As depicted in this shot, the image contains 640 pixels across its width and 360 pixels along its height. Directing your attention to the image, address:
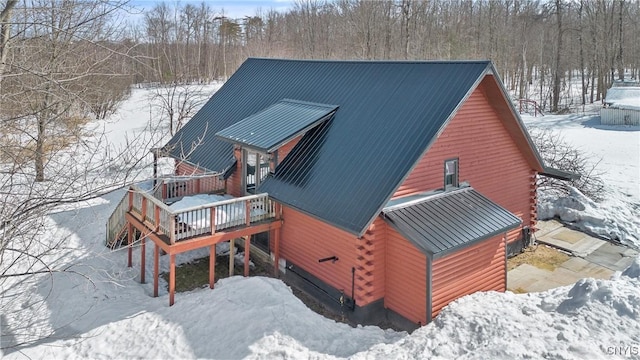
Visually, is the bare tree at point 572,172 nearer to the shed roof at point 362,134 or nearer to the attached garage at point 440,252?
the shed roof at point 362,134

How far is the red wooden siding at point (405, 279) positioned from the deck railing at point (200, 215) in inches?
150

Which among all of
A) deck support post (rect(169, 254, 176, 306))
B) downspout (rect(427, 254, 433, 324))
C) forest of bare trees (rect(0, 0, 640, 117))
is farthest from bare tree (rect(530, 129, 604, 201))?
forest of bare trees (rect(0, 0, 640, 117))

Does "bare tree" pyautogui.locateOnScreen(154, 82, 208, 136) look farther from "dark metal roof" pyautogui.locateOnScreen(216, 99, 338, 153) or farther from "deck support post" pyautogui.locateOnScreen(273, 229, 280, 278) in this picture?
"deck support post" pyautogui.locateOnScreen(273, 229, 280, 278)

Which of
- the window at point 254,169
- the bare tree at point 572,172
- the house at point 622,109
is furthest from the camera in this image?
the house at point 622,109

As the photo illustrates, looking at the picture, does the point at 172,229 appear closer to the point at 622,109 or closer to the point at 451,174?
the point at 451,174

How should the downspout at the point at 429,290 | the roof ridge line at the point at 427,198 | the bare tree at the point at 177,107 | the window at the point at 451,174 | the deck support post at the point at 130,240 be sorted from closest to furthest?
the downspout at the point at 429,290
the roof ridge line at the point at 427,198
the window at the point at 451,174
the deck support post at the point at 130,240
the bare tree at the point at 177,107

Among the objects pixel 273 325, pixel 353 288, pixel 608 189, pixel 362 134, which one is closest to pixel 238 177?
pixel 362 134

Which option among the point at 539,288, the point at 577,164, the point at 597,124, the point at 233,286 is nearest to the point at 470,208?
the point at 539,288

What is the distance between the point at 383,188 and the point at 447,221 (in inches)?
72.7

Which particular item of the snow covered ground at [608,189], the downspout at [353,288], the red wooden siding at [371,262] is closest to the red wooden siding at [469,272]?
the red wooden siding at [371,262]

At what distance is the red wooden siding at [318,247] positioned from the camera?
1123 cm

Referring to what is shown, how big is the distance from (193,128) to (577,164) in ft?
55.3

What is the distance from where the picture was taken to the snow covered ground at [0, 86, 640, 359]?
28.3ft

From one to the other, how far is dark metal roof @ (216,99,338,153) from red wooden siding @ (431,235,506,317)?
17.7ft
